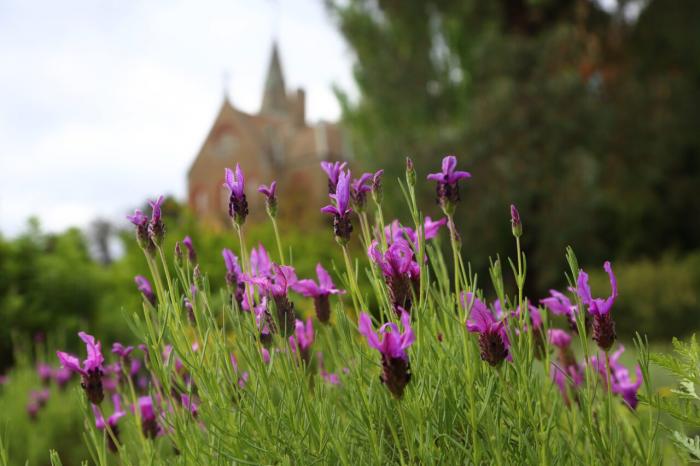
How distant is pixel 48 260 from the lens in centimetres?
825

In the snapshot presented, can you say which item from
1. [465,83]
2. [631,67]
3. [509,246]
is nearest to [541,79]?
[465,83]

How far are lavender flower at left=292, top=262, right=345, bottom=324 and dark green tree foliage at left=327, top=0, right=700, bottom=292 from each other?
10537 millimetres

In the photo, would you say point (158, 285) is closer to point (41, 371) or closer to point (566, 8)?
point (41, 371)

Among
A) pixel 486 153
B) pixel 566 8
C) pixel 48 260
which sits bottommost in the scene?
pixel 48 260

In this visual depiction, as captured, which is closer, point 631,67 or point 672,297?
point 672,297

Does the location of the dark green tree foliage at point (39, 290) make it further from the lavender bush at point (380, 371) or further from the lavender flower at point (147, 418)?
the lavender bush at point (380, 371)

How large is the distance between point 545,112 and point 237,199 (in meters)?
11.6

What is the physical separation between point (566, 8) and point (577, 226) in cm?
503

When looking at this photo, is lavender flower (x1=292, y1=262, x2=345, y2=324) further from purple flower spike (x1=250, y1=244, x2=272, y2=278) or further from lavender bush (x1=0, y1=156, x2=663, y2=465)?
purple flower spike (x1=250, y1=244, x2=272, y2=278)

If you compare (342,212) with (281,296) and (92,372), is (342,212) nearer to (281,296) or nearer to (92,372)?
(281,296)

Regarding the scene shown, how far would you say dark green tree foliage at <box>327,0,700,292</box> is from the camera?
12.1 metres

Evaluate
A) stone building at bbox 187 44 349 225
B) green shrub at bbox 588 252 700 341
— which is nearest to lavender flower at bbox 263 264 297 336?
green shrub at bbox 588 252 700 341

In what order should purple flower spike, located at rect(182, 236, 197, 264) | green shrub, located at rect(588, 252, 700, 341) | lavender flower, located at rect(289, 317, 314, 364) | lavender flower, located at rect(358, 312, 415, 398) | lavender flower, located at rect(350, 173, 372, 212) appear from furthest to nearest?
green shrub, located at rect(588, 252, 700, 341), lavender flower, located at rect(289, 317, 314, 364), purple flower spike, located at rect(182, 236, 197, 264), lavender flower, located at rect(350, 173, 372, 212), lavender flower, located at rect(358, 312, 415, 398)

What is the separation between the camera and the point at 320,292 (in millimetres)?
1600
